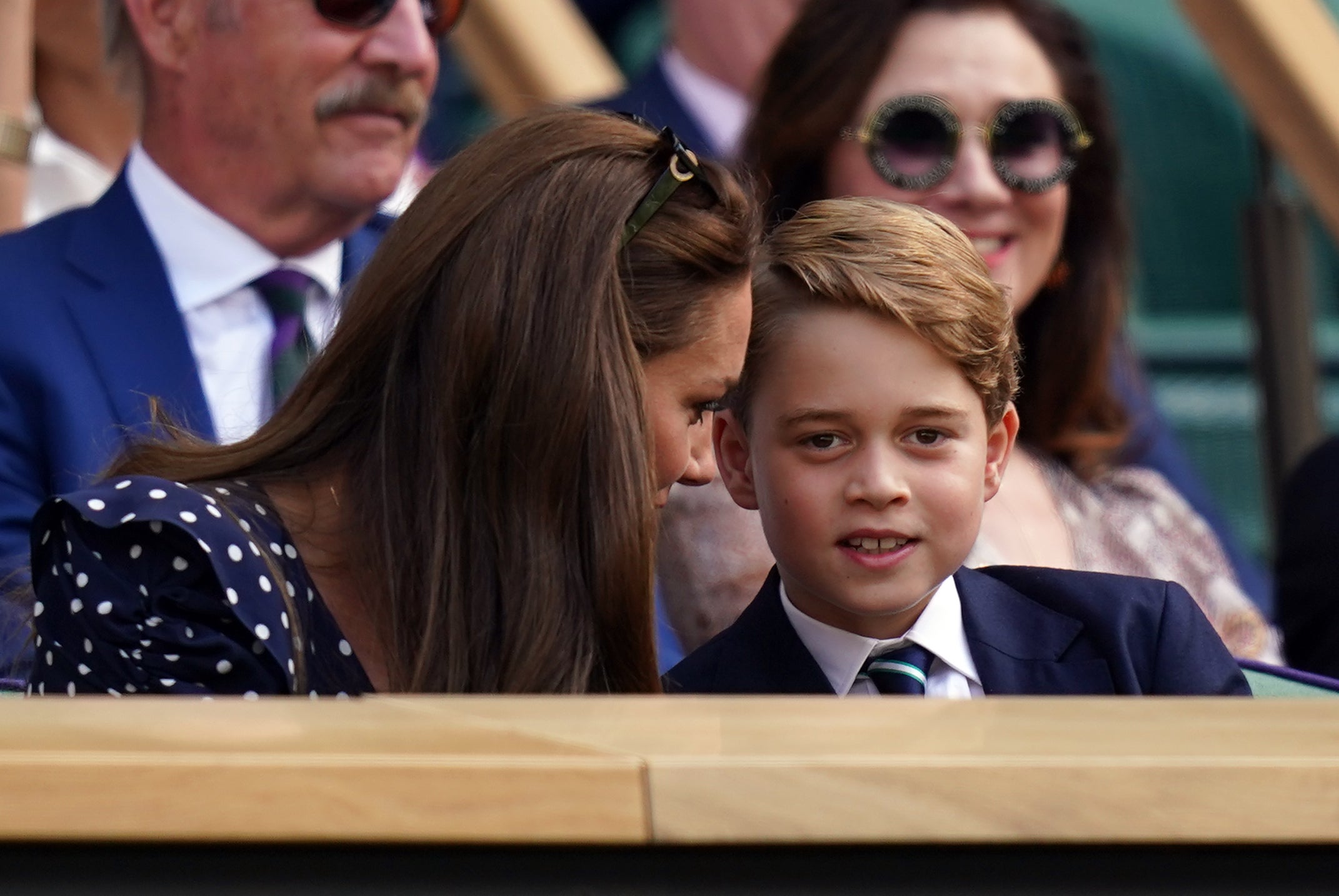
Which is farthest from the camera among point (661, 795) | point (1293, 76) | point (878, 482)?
point (1293, 76)

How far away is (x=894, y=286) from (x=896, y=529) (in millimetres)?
227

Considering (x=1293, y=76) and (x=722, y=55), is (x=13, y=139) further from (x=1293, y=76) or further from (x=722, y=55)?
(x=1293, y=76)

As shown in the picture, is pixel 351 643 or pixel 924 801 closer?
pixel 924 801

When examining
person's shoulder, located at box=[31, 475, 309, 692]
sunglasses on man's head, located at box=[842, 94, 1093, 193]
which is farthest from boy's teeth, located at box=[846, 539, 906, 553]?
sunglasses on man's head, located at box=[842, 94, 1093, 193]

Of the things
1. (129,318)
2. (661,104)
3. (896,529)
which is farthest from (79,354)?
(661,104)

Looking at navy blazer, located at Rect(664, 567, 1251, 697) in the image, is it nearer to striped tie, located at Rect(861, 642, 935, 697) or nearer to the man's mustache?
striped tie, located at Rect(861, 642, 935, 697)

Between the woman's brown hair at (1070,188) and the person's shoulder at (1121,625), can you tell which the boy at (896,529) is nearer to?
the person's shoulder at (1121,625)

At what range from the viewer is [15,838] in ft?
2.98

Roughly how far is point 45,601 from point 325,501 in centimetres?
25

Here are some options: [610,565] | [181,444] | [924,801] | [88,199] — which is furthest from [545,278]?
[88,199]

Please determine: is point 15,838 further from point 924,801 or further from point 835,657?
point 835,657

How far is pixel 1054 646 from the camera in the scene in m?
1.71

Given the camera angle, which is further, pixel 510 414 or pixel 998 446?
pixel 998 446

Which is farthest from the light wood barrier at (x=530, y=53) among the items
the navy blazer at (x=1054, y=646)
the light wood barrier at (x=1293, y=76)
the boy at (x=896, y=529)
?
the navy blazer at (x=1054, y=646)
